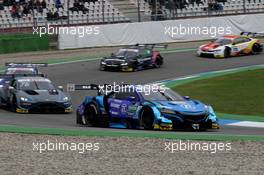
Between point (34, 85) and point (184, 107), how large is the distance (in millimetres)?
7140

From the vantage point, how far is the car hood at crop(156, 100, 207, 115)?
711 inches

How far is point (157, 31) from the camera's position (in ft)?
146

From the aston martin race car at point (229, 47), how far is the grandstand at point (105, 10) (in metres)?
8.30

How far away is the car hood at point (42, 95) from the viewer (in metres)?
23.0

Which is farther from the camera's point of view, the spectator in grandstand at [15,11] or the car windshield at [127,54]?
the spectator in grandstand at [15,11]

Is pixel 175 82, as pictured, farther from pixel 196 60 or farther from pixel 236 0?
pixel 236 0

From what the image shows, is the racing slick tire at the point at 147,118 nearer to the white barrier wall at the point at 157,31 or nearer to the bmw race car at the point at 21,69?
the bmw race car at the point at 21,69

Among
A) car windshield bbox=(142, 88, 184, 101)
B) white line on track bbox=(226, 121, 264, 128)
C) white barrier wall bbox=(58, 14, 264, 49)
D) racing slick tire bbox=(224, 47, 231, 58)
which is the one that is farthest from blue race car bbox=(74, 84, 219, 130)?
white barrier wall bbox=(58, 14, 264, 49)

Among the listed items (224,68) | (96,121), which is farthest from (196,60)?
(96,121)

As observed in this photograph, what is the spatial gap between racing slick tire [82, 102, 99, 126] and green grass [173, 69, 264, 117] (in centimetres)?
445

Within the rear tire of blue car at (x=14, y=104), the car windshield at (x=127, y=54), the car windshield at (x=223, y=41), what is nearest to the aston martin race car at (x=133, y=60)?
the car windshield at (x=127, y=54)

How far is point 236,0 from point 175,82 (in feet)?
75.1

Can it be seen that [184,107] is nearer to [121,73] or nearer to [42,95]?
[42,95]

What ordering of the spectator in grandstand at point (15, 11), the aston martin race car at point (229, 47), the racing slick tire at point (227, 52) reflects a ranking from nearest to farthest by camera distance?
1. the aston martin race car at point (229, 47)
2. the racing slick tire at point (227, 52)
3. the spectator in grandstand at point (15, 11)
